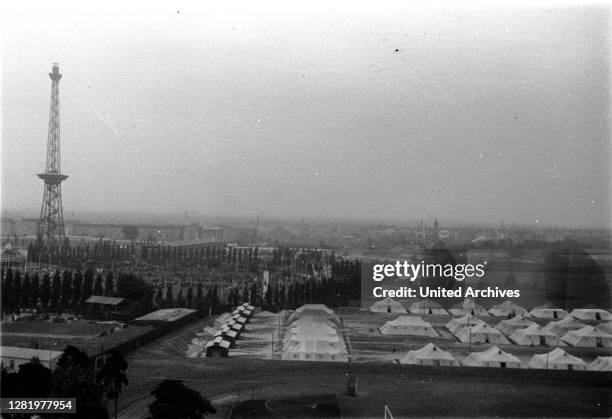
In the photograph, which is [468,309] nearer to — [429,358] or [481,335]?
[481,335]

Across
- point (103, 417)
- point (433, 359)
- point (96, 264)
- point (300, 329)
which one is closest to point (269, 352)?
point (300, 329)

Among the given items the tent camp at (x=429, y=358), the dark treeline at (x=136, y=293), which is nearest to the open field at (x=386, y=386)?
the tent camp at (x=429, y=358)

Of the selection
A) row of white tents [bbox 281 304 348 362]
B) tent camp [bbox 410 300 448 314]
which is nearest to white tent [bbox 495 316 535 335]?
tent camp [bbox 410 300 448 314]

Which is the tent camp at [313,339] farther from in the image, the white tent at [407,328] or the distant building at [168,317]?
the distant building at [168,317]

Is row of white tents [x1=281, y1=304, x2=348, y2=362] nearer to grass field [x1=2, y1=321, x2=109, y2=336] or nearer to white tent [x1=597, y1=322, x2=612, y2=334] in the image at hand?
grass field [x1=2, y1=321, x2=109, y2=336]

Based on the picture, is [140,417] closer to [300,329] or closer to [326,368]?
[326,368]
